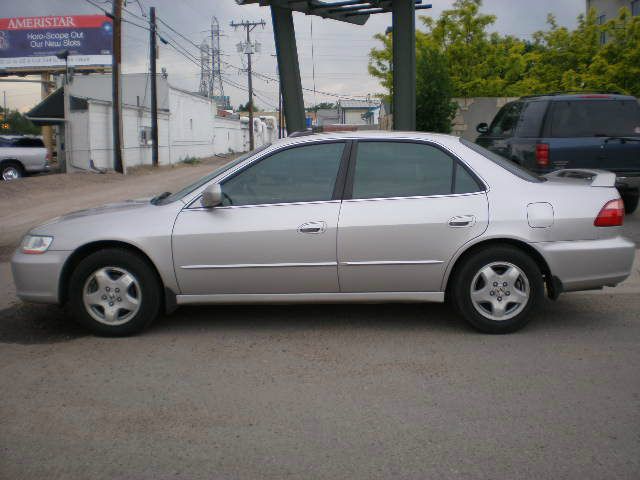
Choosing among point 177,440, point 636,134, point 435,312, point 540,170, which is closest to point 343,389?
point 177,440

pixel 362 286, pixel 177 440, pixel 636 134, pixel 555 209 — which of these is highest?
pixel 636 134

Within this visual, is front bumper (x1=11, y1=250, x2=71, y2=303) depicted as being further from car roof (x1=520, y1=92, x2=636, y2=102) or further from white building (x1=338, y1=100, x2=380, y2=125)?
white building (x1=338, y1=100, x2=380, y2=125)

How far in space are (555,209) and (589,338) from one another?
103 centimetres

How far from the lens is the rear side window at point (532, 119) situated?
10930mm

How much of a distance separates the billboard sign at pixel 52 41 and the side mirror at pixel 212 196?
49.1m

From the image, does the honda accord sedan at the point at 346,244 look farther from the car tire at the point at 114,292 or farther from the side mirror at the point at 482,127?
the side mirror at the point at 482,127

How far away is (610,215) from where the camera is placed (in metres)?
5.63

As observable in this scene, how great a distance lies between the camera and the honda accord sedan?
5523 millimetres

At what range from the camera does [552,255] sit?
5.54 meters

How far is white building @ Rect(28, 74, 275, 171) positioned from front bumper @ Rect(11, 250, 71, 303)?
23.9m

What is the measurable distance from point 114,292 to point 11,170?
22.2 metres

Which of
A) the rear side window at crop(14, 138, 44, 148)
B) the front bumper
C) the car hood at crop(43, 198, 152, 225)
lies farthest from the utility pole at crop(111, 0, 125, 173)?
the front bumper

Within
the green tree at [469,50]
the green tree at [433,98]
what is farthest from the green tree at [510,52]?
the green tree at [433,98]

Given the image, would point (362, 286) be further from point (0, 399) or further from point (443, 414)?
point (0, 399)
